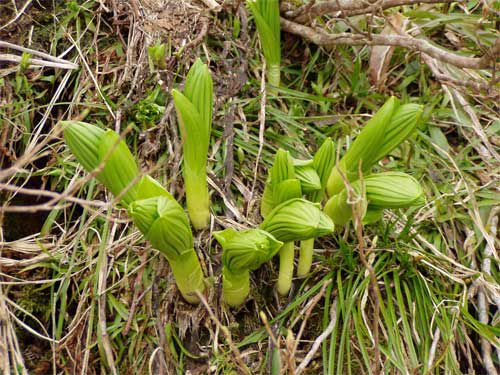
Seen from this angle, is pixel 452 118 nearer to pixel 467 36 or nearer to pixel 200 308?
pixel 467 36

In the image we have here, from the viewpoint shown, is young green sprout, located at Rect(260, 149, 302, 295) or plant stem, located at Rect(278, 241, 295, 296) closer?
young green sprout, located at Rect(260, 149, 302, 295)

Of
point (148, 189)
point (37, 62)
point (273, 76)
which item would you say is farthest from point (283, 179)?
point (37, 62)

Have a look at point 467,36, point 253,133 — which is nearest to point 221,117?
point 253,133

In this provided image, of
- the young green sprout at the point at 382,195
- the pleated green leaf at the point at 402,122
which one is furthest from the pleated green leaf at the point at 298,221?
the pleated green leaf at the point at 402,122

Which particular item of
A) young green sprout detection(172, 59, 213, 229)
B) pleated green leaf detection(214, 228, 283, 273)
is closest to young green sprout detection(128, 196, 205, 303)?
pleated green leaf detection(214, 228, 283, 273)

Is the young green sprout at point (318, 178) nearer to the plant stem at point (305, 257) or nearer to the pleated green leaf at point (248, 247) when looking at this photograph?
the plant stem at point (305, 257)

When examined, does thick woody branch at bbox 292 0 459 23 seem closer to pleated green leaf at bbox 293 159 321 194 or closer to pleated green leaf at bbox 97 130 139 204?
pleated green leaf at bbox 293 159 321 194
